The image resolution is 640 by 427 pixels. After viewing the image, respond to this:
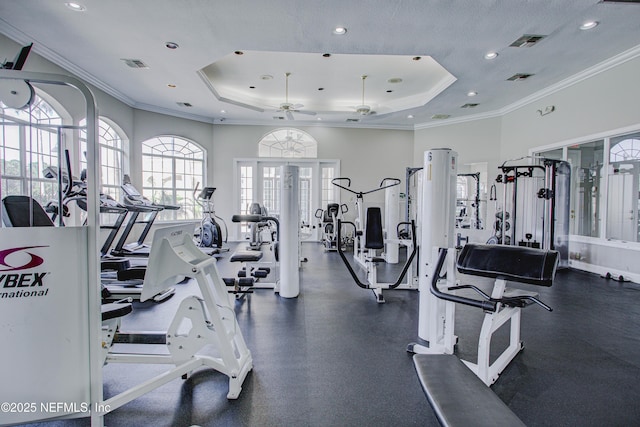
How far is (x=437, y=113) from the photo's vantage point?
7.75 meters

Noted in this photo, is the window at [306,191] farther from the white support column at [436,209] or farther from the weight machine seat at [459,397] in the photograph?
the weight machine seat at [459,397]

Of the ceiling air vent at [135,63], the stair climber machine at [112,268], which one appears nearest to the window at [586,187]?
the stair climber machine at [112,268]

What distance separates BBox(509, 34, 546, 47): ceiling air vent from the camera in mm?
4152

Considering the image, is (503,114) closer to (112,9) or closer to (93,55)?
(112,9)

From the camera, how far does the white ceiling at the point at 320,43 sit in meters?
3.52

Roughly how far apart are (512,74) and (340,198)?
16.3 feet

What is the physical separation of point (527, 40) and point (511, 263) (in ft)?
12.8

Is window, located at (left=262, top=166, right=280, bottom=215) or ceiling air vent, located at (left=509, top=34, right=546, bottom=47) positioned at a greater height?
ceiling air vent, located at (left=509, top=34, right=546, bottom=47)

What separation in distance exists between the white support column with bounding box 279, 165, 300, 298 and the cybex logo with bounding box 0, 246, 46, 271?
2685 mm

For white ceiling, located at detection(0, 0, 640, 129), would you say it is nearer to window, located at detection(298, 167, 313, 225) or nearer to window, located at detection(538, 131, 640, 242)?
window, located at detection(538, 131, 640, 242)

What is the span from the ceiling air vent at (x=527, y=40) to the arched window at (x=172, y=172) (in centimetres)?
740

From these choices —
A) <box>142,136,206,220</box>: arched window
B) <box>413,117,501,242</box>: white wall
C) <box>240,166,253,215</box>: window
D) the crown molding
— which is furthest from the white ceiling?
<box>240,166,253,215</box>: window

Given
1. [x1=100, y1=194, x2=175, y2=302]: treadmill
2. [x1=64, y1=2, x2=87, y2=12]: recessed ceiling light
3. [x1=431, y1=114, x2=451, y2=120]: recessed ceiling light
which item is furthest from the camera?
[x1=431, y1=114, x2=451, y2=120]: recessed ceiling light

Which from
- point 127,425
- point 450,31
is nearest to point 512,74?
point 450,31
